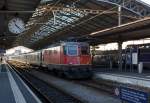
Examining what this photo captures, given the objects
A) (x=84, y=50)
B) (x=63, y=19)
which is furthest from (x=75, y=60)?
(x=63, y=19)

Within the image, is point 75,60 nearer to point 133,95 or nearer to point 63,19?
point 133,95

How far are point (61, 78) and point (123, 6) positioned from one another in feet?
33.3

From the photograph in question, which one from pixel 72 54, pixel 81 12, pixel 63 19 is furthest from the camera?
pixel 63 19

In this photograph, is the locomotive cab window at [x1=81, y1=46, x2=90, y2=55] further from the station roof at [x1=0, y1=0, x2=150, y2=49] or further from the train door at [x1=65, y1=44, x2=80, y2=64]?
the station roof at [x1=0, y1=0, x2=150, y2=49]

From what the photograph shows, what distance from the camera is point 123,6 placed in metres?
35.8

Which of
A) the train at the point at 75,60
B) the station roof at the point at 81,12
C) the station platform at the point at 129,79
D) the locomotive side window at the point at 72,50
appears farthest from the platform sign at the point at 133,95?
the locomotive side window at the point at 72,50

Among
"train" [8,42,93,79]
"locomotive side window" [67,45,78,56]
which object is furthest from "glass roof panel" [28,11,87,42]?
"locomotive side window" [67,45,78,56]

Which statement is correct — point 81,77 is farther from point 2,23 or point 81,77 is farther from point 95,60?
point 95,60

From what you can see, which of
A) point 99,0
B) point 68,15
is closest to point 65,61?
point 99,0

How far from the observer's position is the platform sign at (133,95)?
9.29 m

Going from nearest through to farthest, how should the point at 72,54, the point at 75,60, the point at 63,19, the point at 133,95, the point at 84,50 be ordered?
1. the point at 133,95
2. the point at 75,60
3. the point at 72,54
4. the point at 84,50
5. the point at 63,19

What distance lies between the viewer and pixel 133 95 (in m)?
9.96

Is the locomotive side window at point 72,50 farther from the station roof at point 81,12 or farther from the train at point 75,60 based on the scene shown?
the station roof at point 81,12

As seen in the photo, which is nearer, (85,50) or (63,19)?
(85,50)
